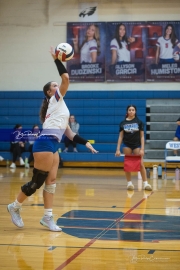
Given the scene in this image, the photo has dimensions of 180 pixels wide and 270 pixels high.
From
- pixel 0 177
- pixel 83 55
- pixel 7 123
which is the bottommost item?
pixel 0 177

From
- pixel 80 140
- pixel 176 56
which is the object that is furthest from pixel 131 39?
pixel 80 140

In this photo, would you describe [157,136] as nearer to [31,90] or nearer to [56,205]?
[31,90]

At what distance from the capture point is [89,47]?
19.5 m

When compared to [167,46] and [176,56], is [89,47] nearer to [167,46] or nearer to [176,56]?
[167,46]

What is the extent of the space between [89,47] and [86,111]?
2.32 metres

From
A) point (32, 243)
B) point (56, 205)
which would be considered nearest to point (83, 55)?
point (56, 205)

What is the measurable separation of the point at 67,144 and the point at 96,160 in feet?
3.90

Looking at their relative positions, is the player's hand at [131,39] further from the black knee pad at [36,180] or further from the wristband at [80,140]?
the black knee pad at [36,180]

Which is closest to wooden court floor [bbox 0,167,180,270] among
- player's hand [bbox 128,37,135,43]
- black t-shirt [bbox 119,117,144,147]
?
black t-shirt [bbox 119,117,144,147]

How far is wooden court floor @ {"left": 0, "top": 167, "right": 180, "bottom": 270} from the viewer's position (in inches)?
200

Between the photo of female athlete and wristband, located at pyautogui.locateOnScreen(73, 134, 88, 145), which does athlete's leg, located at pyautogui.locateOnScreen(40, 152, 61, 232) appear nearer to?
wristband, located at pyautogui.locateOnScreen(73, 134, 88, 145)

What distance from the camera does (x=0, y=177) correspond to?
14.2 m

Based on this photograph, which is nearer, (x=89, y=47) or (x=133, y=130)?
(x=133, y=130)

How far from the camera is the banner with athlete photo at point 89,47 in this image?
1945 centimetres
